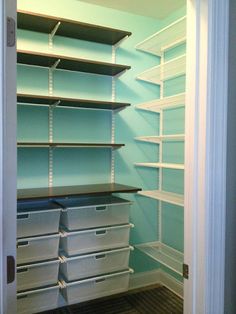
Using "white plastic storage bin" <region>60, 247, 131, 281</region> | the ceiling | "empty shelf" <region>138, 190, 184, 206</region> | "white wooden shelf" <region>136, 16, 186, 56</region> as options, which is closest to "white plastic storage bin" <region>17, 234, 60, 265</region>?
"white plastic storage bin" <region>60, 247, 131, 281</region>

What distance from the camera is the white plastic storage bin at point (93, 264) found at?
80.3 inches

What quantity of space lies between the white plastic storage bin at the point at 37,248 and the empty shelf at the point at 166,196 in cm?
85

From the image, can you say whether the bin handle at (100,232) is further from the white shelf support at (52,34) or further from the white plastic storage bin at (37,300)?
the white shelf support at (52,34)

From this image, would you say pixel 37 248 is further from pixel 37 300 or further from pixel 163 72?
pixel 163 72

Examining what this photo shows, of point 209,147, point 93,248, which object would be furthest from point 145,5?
point 93,248

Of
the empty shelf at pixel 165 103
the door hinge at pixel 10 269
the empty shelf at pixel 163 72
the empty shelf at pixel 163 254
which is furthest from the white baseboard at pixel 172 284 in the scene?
the door hinge at pixel 10 269

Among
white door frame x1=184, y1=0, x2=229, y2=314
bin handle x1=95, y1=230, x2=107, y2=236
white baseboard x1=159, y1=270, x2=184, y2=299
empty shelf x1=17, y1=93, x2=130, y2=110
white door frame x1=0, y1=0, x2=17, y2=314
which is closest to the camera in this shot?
white door frame x1=0, y1=0, x2=17, y2=314

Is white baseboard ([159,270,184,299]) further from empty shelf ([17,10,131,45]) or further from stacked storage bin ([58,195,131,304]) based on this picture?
empty shelf ([17,10,131,45])

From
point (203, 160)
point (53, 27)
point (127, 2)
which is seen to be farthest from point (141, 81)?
point (203, 160)

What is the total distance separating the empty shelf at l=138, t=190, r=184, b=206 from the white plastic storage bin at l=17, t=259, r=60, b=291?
913 millimetres

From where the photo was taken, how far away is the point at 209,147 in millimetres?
938

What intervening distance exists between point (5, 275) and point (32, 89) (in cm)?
174

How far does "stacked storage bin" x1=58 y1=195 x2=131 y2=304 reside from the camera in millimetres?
2039

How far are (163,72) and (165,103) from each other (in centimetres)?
43
